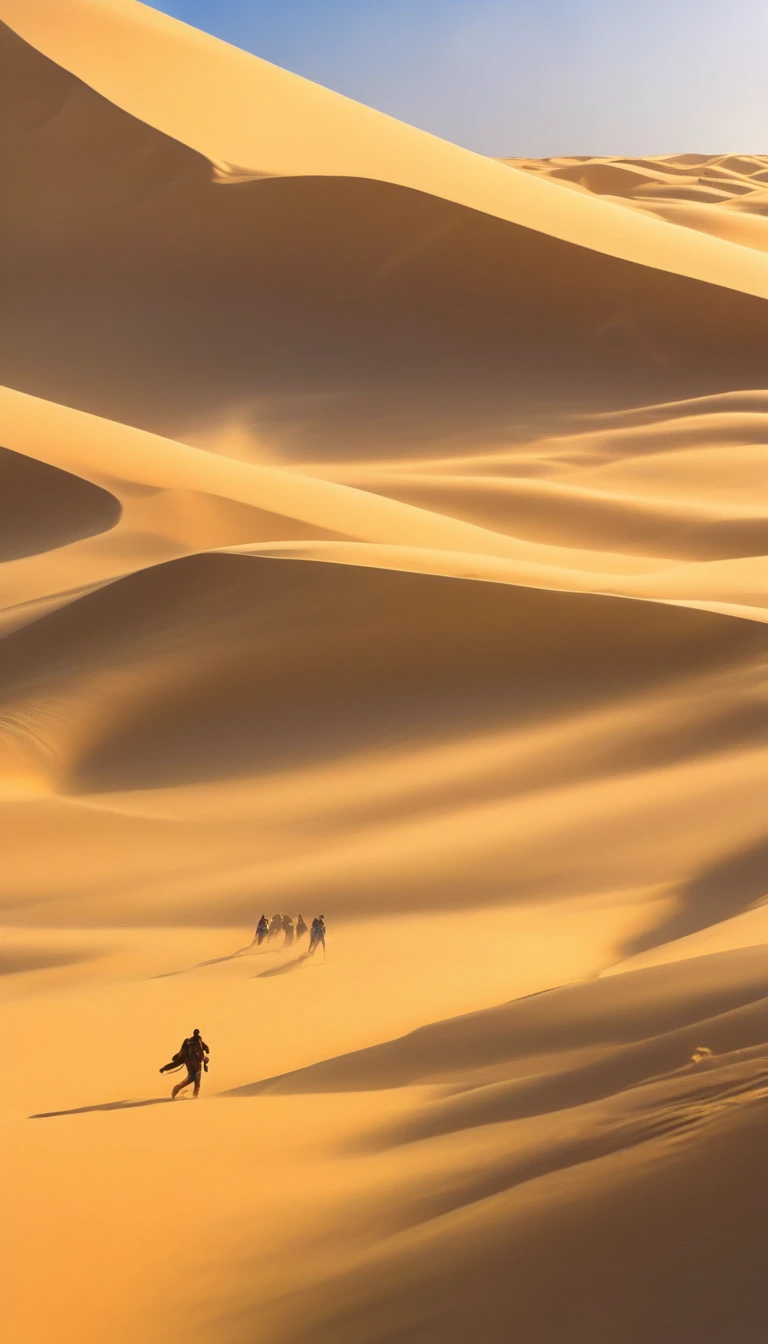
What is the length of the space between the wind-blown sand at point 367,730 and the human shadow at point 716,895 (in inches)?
1.3

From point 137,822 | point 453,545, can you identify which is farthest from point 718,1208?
point 453,545

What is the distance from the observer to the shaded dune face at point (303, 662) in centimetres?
1196

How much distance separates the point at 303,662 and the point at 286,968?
5047mm

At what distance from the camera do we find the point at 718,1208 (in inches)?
146

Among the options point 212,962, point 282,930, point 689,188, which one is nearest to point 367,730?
point 282,930

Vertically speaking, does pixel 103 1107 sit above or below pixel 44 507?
below

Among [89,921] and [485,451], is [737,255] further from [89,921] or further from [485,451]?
[89,921]

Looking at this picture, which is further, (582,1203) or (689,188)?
(689,188)

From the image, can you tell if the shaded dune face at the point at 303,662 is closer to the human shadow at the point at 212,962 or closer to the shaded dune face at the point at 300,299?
the human shadow at the point at 212,962

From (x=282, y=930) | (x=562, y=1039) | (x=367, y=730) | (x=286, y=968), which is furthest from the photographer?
(x=367, y=730)

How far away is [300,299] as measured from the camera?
26.2 metres

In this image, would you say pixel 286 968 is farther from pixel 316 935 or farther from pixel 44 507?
pixel 44 507

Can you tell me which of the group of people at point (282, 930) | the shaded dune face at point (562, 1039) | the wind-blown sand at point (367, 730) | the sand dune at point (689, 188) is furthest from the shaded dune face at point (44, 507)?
the sand dune at point (689, 188)

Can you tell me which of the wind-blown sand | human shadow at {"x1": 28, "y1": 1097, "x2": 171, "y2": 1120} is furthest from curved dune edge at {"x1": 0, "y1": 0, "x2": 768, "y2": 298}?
human shadow at {"x1": 28, "y1": 1097, "x2": 171, "y2": 1120}
